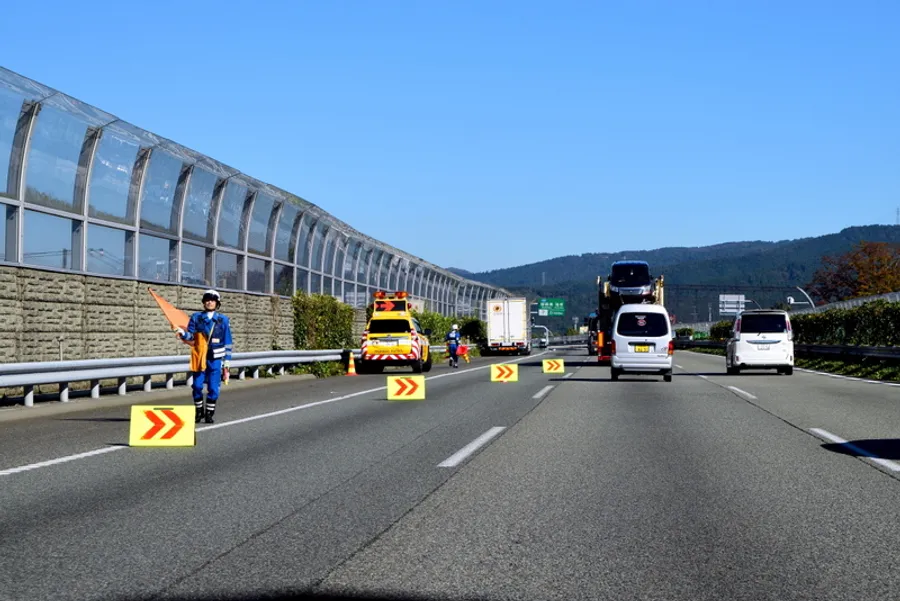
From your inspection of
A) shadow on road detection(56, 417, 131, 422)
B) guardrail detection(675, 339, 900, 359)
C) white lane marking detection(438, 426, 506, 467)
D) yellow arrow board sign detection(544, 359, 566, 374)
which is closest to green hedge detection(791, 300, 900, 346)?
guardrail detection(675, 339, 900, 359)

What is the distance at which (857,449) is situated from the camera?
10523 mm

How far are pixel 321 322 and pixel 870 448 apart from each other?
24237mm

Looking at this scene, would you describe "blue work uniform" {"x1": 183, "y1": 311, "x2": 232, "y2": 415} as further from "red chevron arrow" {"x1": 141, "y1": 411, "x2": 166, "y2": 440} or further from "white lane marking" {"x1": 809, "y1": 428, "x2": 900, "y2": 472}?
"white lane marking" {"x1": 809, "y1": 428, "x2": 900, "y2": 472}

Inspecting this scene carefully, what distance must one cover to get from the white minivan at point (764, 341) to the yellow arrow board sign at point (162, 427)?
21.1 metres

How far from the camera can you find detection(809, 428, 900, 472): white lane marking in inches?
365

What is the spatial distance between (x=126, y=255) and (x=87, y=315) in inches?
80.5

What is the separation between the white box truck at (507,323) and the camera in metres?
59.7

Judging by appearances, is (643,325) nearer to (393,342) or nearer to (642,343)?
(642,343)

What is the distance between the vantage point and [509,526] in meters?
6.45

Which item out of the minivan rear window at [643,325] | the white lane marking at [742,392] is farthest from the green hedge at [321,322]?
the white lane marking at [742,392]

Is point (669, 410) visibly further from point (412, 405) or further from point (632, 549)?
point (632, 549)

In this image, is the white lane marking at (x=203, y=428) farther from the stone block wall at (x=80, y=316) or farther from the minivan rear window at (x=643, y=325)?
the minivan rear window at (x=643, y=325)

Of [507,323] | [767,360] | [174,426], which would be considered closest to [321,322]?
[767,360]

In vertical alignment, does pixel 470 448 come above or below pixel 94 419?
below
